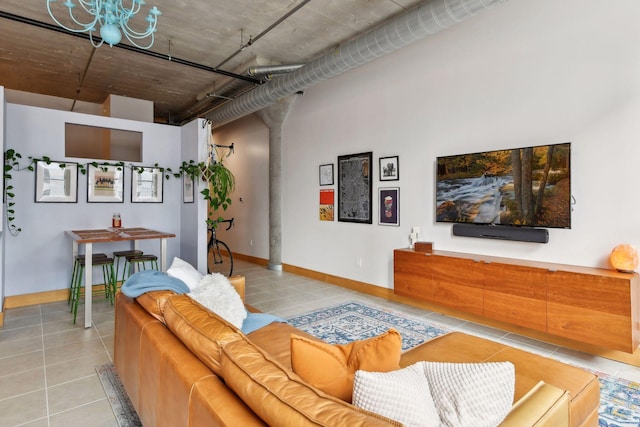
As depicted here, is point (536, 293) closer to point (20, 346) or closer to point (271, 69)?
point (271, 69)

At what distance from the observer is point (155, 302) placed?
1974mm

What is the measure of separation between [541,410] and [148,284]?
210 cm

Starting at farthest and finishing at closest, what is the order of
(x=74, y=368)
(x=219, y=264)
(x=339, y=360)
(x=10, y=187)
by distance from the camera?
(x=219, y=264), (x=10, y=187), (x=74, y=368), (x=339, y=360)

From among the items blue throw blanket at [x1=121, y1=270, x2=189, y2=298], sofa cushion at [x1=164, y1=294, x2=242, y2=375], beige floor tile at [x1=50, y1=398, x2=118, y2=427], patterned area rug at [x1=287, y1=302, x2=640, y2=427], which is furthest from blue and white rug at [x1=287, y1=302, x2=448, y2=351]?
sofa cushion at [x1=164, y1=294, x2=242, y2=375]

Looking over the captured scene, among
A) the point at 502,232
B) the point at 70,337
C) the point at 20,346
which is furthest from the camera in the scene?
the point at 502,232

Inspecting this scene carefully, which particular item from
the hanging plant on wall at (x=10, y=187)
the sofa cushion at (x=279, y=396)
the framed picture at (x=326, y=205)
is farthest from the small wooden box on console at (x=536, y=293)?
the hanging plant on wall at (x=10, y=187)

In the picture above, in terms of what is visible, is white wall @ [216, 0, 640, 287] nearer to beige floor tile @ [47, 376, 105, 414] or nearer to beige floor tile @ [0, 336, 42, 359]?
beige floor tile @ [47, 376, 105, 414]

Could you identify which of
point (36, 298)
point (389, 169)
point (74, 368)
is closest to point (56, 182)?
point (36, 298)

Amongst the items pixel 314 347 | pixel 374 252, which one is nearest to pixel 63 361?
pixel 314 347

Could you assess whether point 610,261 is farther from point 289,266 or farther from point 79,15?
point 79,15

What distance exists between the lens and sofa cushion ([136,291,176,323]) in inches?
76.0

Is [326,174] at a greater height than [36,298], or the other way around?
[326,174]

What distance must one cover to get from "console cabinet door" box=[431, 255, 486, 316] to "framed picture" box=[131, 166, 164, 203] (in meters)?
4.40

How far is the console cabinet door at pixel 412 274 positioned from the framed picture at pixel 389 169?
3.68 ft
